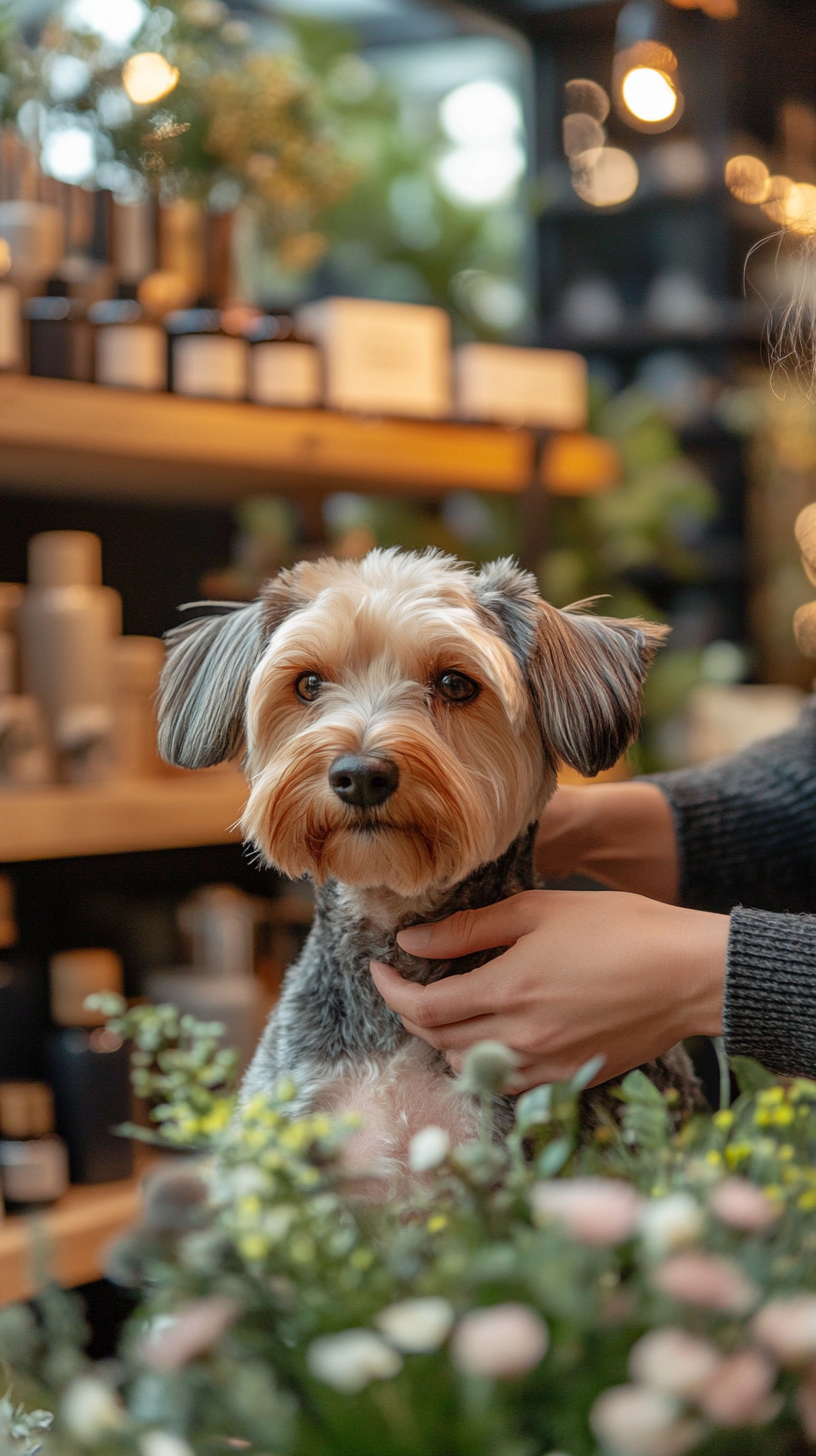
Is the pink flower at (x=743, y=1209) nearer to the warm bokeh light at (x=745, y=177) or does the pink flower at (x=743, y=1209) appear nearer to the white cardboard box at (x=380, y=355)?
the white cardboard box at (x=380, y=355)

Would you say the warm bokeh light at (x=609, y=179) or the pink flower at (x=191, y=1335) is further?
the warm bokeh light at (x=609, y=179)

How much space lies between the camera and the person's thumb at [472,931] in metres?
0.95

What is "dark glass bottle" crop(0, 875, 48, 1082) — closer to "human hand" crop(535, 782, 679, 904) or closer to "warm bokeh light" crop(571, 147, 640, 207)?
"human hand" crop(535, 782, 679, 904)

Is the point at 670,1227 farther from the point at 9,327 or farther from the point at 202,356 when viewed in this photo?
the point at 202,356

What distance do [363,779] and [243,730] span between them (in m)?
0.15

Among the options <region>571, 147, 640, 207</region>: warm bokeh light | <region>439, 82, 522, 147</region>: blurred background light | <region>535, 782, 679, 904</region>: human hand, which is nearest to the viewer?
<region>535, 782, 679, 904</region>: human hand

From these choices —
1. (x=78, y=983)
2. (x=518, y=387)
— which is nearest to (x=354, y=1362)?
(x=78, y=983)

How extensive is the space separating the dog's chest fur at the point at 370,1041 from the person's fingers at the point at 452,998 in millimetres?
52

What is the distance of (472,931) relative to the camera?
0.97 meters

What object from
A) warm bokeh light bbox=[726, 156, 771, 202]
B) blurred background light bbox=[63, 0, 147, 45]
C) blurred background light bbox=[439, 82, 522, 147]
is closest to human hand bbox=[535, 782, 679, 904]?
blurred background light bbox=[63, 0, 147, 45]

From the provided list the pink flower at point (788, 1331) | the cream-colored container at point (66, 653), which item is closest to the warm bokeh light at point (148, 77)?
the cream-colored container at point (66, 653)

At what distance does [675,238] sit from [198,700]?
4810 mm

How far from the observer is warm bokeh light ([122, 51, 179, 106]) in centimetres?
189

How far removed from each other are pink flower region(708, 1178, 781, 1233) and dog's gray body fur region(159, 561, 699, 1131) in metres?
0.51
